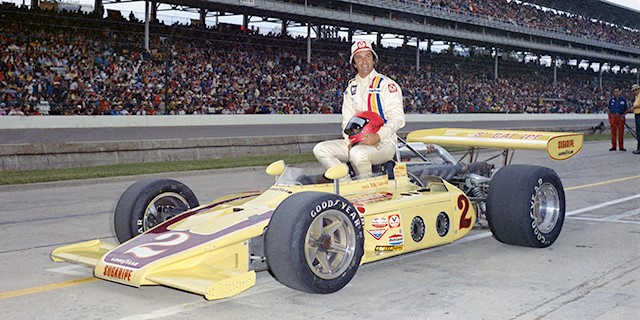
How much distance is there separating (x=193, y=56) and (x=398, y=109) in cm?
2295

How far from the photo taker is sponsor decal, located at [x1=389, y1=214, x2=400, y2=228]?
5.71 metres

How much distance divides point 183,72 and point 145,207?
22.0 m

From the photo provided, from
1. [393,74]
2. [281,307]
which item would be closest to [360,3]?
[393,74]

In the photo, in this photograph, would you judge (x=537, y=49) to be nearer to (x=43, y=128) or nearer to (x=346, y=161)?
(x=43, y=128)

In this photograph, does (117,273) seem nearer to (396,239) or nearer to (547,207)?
(396,239)

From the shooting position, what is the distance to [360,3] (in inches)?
1451

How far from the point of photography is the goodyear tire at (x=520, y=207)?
255 inches

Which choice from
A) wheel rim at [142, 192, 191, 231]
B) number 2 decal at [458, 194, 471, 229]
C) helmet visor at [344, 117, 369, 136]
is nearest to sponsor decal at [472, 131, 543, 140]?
number 2 decal at [458, 194, 471, 229]

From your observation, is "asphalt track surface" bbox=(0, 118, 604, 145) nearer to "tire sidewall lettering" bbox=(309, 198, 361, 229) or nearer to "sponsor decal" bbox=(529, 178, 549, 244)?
"sponsor decal" bbox=(529, 178, 549, 244)

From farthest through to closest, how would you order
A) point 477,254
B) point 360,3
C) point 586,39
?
point 586,39
point 360,3
point 477,254

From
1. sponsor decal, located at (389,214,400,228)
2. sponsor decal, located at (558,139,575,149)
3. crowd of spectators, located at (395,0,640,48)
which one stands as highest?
crowd of spectators, located at (395,0,640,48)

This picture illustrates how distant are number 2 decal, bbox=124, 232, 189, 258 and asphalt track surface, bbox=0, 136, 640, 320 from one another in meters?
0.32

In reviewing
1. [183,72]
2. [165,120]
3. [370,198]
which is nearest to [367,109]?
[370,198]

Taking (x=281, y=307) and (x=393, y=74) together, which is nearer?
(x=281, y=307)
